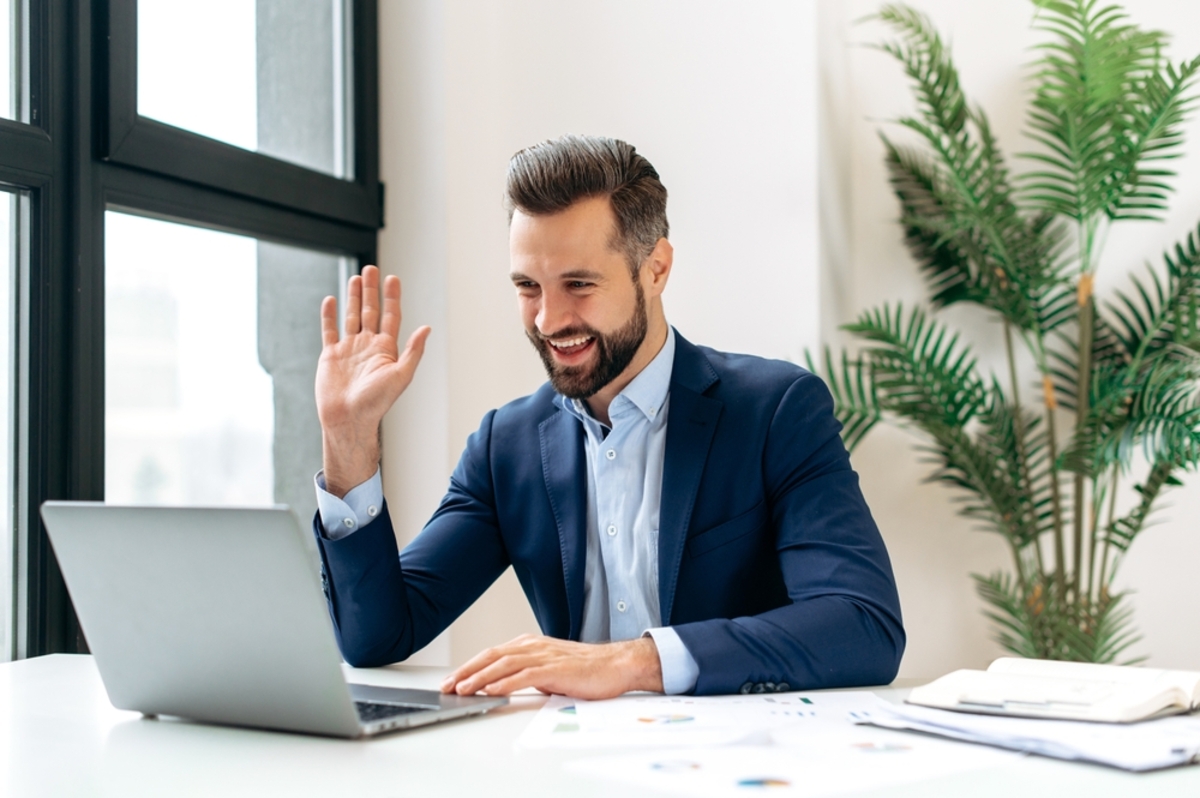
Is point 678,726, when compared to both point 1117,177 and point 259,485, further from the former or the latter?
point 1117,177

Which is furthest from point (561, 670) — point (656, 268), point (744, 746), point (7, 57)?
point (7, 57)

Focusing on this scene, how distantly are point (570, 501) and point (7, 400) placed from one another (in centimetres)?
106

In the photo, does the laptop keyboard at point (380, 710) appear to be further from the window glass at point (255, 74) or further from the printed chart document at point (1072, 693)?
the window glass at point (255, 74)

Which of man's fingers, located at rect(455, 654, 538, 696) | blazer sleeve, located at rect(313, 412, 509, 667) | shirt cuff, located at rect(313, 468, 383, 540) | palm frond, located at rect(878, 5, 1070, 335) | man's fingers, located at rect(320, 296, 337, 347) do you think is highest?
palm frond, located at rect(878, 5, 1070, 335)

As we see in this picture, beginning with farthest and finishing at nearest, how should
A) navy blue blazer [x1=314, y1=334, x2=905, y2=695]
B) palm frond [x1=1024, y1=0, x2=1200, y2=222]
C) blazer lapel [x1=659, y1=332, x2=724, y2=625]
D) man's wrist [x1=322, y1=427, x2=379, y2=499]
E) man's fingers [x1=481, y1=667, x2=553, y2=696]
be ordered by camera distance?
1. palm frond [x1=1024, y1=0, x2=1200, y2=222]
2. blazer lapel [x1=659, y1=332, x2=724, y2=625]
3. man's wrist [x1=322, y1=427, x2=379, y2=499]
4. navy blue blazer [x1=314, y1=334, x2=905, y2=695]
5. man's fingers [x1=481, y1=667, x2=553, y2=696]

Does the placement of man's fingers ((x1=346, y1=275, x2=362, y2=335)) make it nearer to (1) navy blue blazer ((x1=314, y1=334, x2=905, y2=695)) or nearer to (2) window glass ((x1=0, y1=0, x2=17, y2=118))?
(1) navy blue blazer ((x1=314, y1=334, x2=905, y2=695))

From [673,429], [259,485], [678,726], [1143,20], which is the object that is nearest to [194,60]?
[259,485]

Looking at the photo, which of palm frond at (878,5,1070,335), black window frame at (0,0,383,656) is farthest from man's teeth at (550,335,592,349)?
palm frond at (878,5,1070,335)

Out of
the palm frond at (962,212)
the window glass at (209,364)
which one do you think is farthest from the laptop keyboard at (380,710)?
the palm frond at (962,212)

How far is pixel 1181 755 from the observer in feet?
3.11

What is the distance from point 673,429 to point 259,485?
56.2 inches

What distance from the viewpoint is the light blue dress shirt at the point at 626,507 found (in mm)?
1770

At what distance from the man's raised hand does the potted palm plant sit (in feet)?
4.72

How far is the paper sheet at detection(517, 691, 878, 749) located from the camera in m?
1.06
